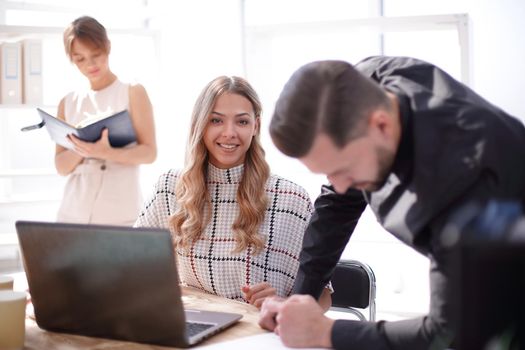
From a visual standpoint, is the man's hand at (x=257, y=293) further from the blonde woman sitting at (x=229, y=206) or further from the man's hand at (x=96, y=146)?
the man's hand at (x=96, y=146)

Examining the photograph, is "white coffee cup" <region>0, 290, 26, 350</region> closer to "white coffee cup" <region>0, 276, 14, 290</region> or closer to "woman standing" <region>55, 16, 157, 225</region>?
"white coffee cup" <region>0, 276, 14, 290</region>

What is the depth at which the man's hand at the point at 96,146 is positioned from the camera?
2754mm

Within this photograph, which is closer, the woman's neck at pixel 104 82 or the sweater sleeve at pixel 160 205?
the sweater sleeve at pixel 160 205

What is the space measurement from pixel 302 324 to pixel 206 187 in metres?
0.89

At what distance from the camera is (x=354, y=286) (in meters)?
2.17

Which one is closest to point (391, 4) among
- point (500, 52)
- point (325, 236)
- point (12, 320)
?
point (500, 52)

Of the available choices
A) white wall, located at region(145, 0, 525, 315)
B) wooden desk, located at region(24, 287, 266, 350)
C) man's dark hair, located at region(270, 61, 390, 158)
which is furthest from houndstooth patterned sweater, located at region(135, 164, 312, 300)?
white wall, located at region(145, 0, 525, 315)

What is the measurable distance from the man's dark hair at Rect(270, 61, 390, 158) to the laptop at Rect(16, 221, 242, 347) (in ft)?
1.01

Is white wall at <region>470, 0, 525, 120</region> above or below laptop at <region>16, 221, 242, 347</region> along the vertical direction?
above

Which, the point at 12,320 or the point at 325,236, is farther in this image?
the point at 325,236

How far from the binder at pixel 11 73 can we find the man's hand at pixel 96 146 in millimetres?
1250

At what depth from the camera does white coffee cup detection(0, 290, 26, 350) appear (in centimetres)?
135

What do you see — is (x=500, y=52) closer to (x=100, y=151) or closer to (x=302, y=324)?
(x=100, y=151)

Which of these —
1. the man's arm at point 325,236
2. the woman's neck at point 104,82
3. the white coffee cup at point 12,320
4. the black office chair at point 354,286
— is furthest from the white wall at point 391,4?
the white coffee cup at point 12,320
